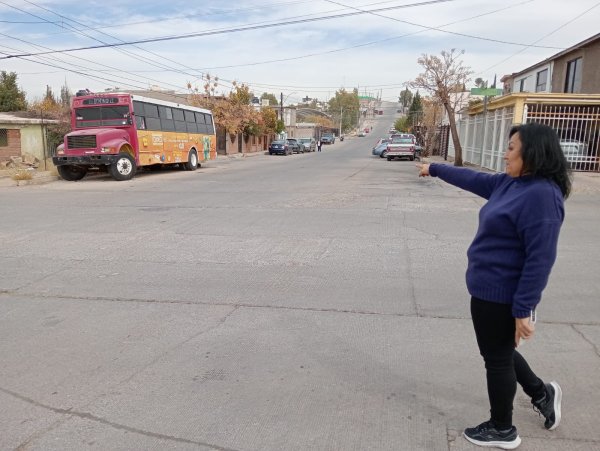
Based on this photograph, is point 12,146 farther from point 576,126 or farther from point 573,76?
point 573,76

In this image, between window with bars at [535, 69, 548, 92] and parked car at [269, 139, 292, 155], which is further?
parked car at [269, 139, 292, 155]

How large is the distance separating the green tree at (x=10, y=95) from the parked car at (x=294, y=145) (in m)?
22.9

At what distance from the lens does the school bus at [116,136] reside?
18281 millimetres

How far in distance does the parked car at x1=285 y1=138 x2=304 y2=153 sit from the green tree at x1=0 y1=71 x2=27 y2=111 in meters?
22.9

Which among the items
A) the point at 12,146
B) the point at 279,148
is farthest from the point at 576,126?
the point at 279,148

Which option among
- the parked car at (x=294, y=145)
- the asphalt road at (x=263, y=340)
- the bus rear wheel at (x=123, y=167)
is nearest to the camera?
the asphalt road at (x=263, y=340)

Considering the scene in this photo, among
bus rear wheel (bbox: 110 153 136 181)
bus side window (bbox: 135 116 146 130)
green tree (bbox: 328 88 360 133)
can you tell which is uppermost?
green tree (bbox: 328 88 360 133)

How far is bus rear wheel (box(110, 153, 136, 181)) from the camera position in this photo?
18673 millimetres

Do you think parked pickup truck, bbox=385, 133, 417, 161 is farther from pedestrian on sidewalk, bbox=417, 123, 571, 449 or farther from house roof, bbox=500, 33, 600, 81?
pedestrian on sidewalk, bbox=417, 123, 571, 449

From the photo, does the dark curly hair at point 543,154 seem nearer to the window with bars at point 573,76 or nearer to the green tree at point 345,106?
the window with bars at point 573,76

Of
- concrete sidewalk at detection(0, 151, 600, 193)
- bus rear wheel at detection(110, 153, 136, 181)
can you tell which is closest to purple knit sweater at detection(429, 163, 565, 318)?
concrete sidewalk at detection(0, 151, 600, 193)

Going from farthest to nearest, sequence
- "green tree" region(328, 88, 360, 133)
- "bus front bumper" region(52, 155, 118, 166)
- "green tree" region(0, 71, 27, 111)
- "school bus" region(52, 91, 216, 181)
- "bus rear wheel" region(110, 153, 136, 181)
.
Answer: "green tree" region(328, 88, 360, 133) → "green tree" region(0, 71, 27, 111) → "bus rear wheel" region(110, 153, 136, 181) → "school bus" region(52, 91, 216, 181) → "bus front bumper" region(52, 155, 118, 166)

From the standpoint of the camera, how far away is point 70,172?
19.5 m

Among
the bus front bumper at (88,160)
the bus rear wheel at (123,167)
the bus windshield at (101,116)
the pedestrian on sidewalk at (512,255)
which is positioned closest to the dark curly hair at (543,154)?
the pedestrian on sidewalk at (512,255)
